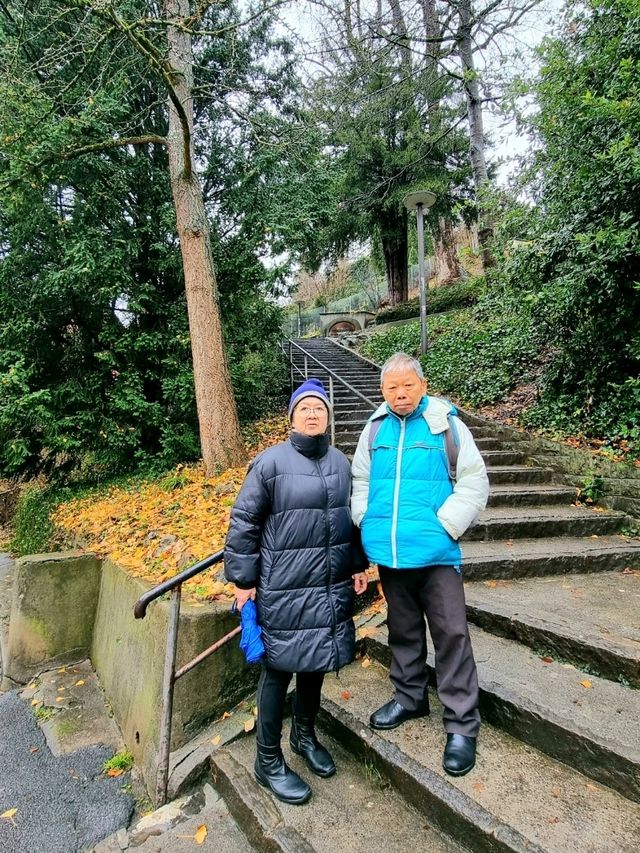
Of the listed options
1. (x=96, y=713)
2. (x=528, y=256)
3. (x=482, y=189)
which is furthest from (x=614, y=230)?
(x=96, y=713)

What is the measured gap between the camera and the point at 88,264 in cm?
534

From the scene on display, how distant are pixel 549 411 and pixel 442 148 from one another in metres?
10.4

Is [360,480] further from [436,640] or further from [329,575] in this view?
[436,640]

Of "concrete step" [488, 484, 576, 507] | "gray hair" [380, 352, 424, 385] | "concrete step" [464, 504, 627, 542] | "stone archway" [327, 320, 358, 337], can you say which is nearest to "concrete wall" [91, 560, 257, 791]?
"gray hair" [380, 352, 424, 385]

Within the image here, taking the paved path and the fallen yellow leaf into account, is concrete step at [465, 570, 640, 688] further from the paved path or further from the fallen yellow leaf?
the paved path

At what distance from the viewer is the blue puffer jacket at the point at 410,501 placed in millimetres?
1945

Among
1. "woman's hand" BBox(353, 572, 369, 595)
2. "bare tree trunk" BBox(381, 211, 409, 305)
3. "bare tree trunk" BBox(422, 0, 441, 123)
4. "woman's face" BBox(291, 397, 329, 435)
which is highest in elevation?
"bare tree trunk" BBox(422, 0, 441, 123)

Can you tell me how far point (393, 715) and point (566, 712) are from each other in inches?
30.3

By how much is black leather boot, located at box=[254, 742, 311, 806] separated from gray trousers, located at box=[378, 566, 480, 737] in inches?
23.1

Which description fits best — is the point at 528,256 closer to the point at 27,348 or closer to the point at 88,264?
the point at 88,264

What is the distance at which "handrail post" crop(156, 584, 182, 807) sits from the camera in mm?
2281

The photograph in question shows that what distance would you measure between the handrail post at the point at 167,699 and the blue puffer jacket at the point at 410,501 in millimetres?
1145

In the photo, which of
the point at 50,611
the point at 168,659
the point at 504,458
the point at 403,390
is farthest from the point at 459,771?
the point at 504,458

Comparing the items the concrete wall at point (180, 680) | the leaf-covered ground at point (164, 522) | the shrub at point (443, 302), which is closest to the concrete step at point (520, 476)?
the leaf-covered ground at point (164, 522)
